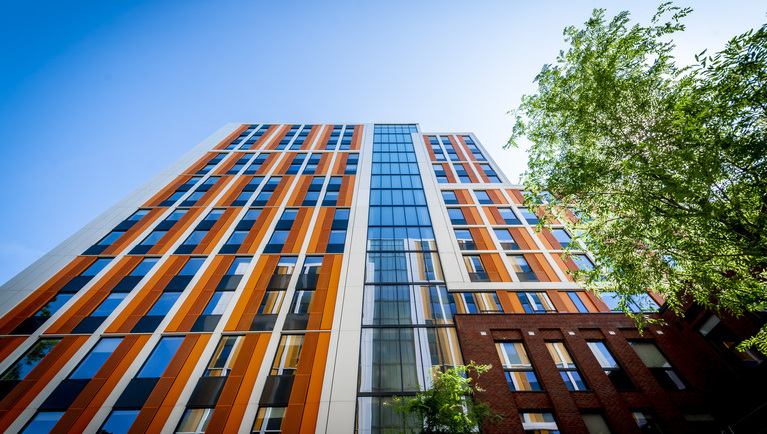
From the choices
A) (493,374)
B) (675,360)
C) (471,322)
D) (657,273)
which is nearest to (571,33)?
(657,273)

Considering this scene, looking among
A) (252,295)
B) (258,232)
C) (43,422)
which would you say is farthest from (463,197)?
(43,422)

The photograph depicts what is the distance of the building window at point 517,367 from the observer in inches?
600

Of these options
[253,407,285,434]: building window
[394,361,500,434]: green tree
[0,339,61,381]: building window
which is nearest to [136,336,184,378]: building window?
[0,339,61,381]: building window

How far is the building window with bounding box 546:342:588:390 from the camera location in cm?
1528

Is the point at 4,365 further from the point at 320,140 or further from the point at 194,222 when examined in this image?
the point at 320,140

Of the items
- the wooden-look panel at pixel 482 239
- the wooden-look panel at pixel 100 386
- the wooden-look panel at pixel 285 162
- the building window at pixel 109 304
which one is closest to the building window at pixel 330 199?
the wooden-look panel at pixel 285 162

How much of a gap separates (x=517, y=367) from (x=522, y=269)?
26.9 feet

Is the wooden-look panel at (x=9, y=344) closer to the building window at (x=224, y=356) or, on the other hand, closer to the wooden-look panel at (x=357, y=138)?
the building window at (x=224, y=356)

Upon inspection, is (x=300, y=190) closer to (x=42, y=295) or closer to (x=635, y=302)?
(x=42, y=295)

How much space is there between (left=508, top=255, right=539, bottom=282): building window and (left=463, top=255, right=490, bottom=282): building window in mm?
2406

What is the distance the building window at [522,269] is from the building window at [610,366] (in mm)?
5358

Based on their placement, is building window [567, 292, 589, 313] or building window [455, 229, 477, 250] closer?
building window [567, 292, 589, 313]

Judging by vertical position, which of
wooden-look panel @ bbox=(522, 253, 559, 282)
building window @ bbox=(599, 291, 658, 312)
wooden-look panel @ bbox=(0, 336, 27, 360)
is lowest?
wooden-look panel @ bbox=(0, 336, 27, 360)

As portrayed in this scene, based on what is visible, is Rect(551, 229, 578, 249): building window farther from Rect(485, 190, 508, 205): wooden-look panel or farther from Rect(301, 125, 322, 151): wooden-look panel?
Rect(301, 125, 322, 151): wooden-look panel
